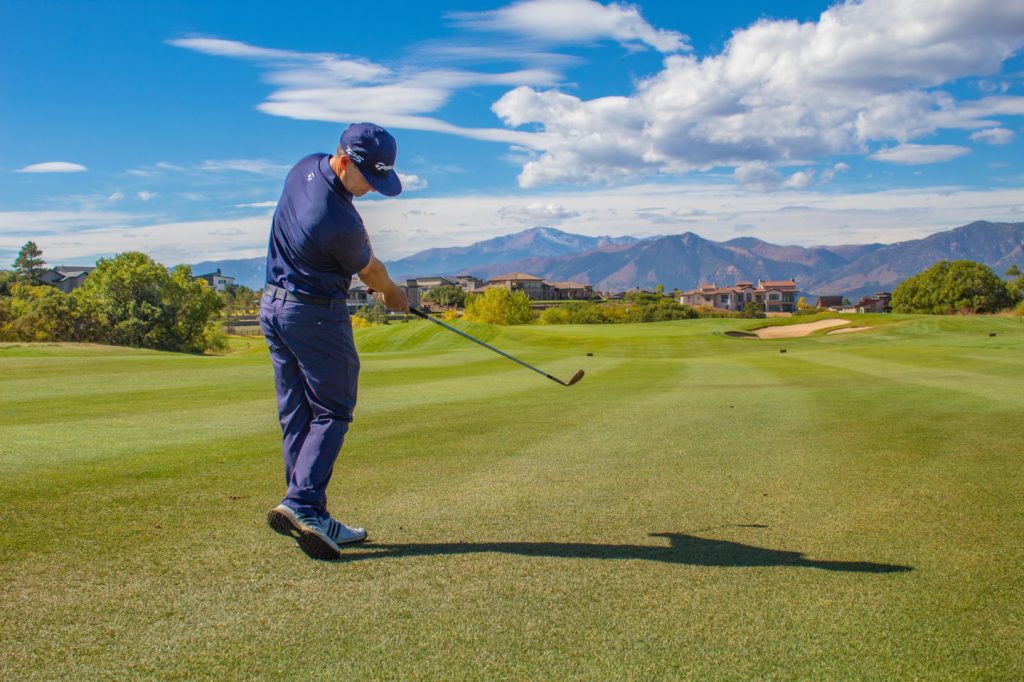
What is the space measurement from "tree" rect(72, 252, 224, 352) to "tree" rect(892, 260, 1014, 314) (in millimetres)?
94525

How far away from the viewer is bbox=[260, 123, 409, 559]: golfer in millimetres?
4969

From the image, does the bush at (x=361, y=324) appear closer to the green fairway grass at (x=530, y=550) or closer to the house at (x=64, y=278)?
the green fairway grass at (x=530, y=550)

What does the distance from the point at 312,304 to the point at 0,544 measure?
238 centimetres

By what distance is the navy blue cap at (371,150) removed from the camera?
16.6 ft

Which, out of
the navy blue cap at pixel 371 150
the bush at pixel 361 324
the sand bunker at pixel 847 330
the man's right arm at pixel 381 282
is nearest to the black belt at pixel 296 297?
the man's right arm at pixel 381 282

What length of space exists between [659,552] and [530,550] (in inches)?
32.6

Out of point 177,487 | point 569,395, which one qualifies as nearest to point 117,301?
point 569,395

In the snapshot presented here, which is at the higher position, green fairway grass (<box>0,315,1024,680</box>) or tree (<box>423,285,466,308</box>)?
tree (<box>423,285,466,308</box>)

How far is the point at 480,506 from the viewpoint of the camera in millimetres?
5992

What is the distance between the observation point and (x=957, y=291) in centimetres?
10488

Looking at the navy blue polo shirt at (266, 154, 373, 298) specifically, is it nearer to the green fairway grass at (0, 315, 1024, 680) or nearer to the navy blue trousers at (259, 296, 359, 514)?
the navy blue trousers at (259, 296, 359, 514)

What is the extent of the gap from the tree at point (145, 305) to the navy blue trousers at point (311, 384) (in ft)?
256

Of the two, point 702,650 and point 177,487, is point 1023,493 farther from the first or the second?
point 177,487

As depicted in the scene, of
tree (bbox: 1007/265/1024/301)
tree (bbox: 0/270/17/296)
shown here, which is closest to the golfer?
tree (bbox: 1007/265/1024/301)
